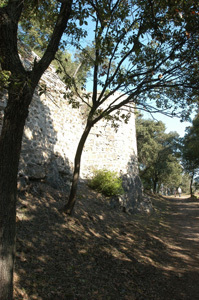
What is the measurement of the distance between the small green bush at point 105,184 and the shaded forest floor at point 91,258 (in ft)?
7.37

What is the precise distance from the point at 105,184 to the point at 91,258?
16.5ft

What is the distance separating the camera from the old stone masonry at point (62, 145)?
24.1 ft

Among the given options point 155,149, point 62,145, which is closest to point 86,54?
point 62,145

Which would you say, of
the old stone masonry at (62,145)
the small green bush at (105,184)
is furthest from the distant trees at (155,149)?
the small green bush at (105,184)

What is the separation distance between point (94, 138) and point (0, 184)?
885cm

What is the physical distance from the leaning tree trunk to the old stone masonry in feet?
6.93

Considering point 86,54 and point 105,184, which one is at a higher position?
point 86,54

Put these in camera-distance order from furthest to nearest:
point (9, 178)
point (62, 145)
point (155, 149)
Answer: point (155, 149) < point (62, 145) < point (9, 178)

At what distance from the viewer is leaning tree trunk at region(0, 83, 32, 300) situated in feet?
8.27

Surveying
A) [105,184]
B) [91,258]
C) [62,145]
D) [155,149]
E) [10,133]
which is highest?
[155,149]

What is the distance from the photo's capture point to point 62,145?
30.5 feet

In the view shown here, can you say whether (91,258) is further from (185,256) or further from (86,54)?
(86,54)

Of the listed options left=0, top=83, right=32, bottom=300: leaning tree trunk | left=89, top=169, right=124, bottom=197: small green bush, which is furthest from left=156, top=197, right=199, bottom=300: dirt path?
left=0, top=83, right=32, bottom=300: leaning tree trunk

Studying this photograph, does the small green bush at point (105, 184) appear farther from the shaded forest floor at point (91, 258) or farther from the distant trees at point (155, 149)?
the distant trees at point (155, 149)
